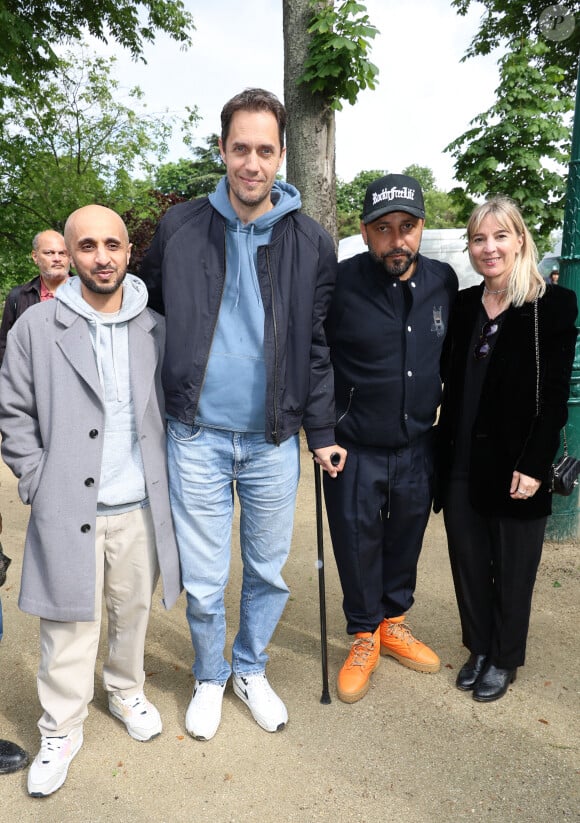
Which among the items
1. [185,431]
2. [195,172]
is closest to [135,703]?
[185,431]

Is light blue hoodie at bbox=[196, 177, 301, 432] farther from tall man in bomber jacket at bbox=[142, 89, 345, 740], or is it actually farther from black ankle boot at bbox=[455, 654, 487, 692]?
black ankle boot at bbox=[455, 654, 487, 692]

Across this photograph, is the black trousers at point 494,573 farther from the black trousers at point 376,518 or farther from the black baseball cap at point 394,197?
the black baseball cap at point 394,197

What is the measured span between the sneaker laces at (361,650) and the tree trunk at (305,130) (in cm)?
528

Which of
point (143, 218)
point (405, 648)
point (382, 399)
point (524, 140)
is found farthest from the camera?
point (143, 218)

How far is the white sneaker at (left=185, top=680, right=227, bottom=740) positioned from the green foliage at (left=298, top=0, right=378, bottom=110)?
5861 millimetres

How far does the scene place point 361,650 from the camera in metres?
3.40

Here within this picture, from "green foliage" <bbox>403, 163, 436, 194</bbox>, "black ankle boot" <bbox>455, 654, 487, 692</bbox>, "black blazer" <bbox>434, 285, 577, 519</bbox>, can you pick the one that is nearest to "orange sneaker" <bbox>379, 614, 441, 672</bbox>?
"black ankle boot" <bbox>455, 654, 487, 692</bbox>

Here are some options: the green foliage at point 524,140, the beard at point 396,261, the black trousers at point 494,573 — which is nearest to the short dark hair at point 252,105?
the beard at point 396,261

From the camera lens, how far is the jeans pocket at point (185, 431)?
→ 2.79 meters

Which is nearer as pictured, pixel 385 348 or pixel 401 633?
pixel 385 348

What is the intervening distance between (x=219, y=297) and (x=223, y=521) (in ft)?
3.12

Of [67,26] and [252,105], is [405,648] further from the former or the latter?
[67,26]

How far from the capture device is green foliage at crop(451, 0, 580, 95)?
47.7ft

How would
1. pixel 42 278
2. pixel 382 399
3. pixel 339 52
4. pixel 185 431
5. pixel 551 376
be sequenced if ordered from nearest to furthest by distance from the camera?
pixel 185 431
pixel 551 376
pixel 382 399
pixel 42 278
pixel 339 52
